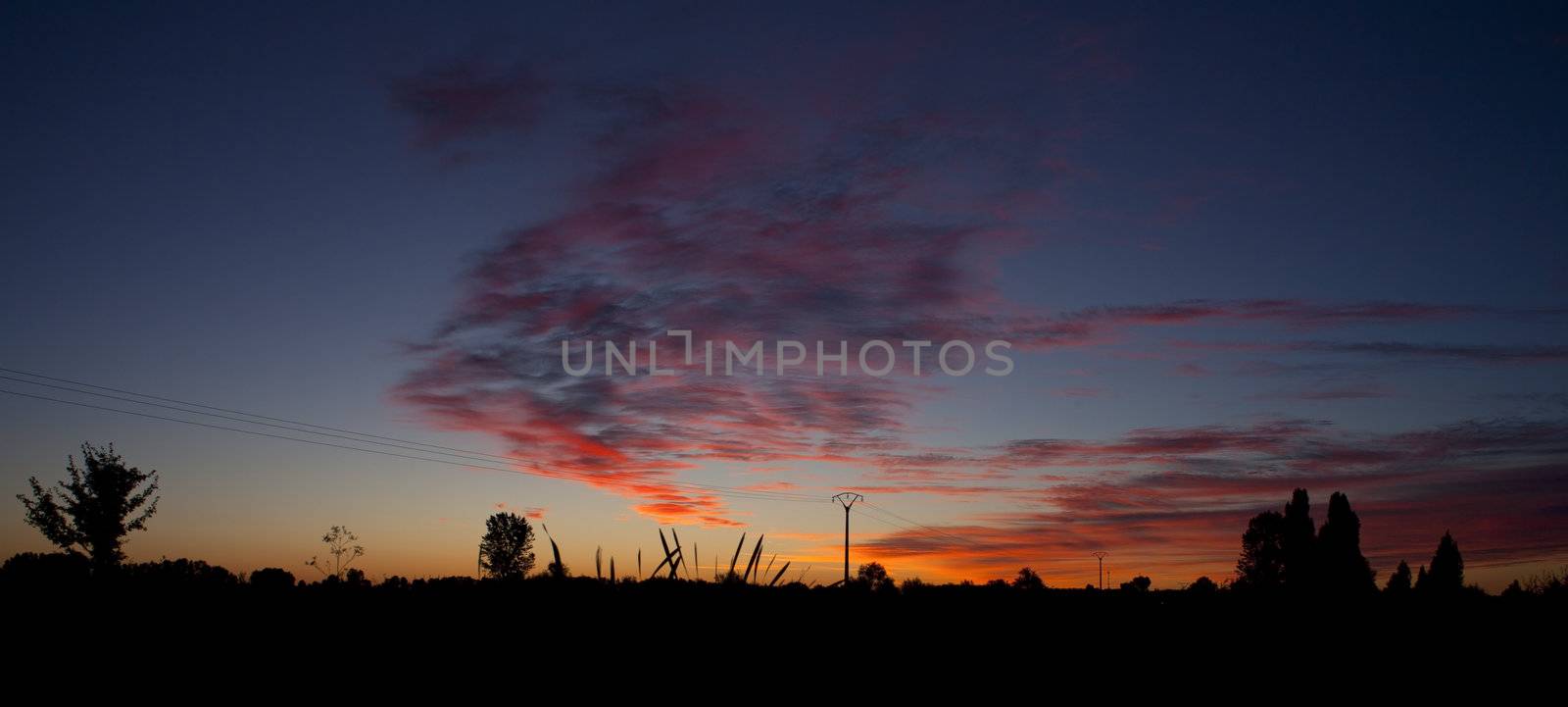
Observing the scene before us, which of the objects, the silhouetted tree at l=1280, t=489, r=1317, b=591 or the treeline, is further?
the silhouetted tree at l=1280, t=489, r=1317, b=591

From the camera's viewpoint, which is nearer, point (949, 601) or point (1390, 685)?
point (1390, 685)

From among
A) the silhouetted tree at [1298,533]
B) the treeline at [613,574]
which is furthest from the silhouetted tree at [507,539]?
the silhouetted tree at [1298,533]

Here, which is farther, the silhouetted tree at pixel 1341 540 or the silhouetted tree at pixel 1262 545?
the silhouetted tree at pixel 1262 545

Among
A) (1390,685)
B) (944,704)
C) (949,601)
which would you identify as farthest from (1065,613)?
(944,704)

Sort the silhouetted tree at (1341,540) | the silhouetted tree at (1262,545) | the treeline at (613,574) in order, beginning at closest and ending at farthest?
the treeline at (613,574), the silhouetted tree at (1341,540), the silhouetted tree at (1262,545)

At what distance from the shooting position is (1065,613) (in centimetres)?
1218

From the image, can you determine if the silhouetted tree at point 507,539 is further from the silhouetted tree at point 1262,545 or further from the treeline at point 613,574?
the silhouetted tree at point 1262,545

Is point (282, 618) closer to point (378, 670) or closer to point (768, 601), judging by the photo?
point (378, 670)

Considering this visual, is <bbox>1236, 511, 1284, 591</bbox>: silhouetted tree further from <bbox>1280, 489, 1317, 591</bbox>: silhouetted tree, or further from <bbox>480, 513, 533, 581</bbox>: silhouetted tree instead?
<bbox>480, 513, 533, 581</bbox>: silhouetted tree

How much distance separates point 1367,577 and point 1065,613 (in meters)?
77.2

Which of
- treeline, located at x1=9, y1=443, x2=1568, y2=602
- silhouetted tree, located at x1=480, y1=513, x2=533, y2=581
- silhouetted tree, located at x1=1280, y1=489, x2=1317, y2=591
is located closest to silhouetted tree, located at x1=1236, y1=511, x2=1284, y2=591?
treeline, located at x1=9, y1=443, x2=1568, y2=602

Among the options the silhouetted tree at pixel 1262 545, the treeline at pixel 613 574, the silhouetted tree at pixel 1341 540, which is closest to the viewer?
the treeline at pixel 613 574

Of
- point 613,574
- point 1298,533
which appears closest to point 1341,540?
point 1298,533

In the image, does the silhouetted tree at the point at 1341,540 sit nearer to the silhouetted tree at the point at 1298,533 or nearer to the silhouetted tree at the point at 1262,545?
the silhouetted tree at the point at 1298,533
